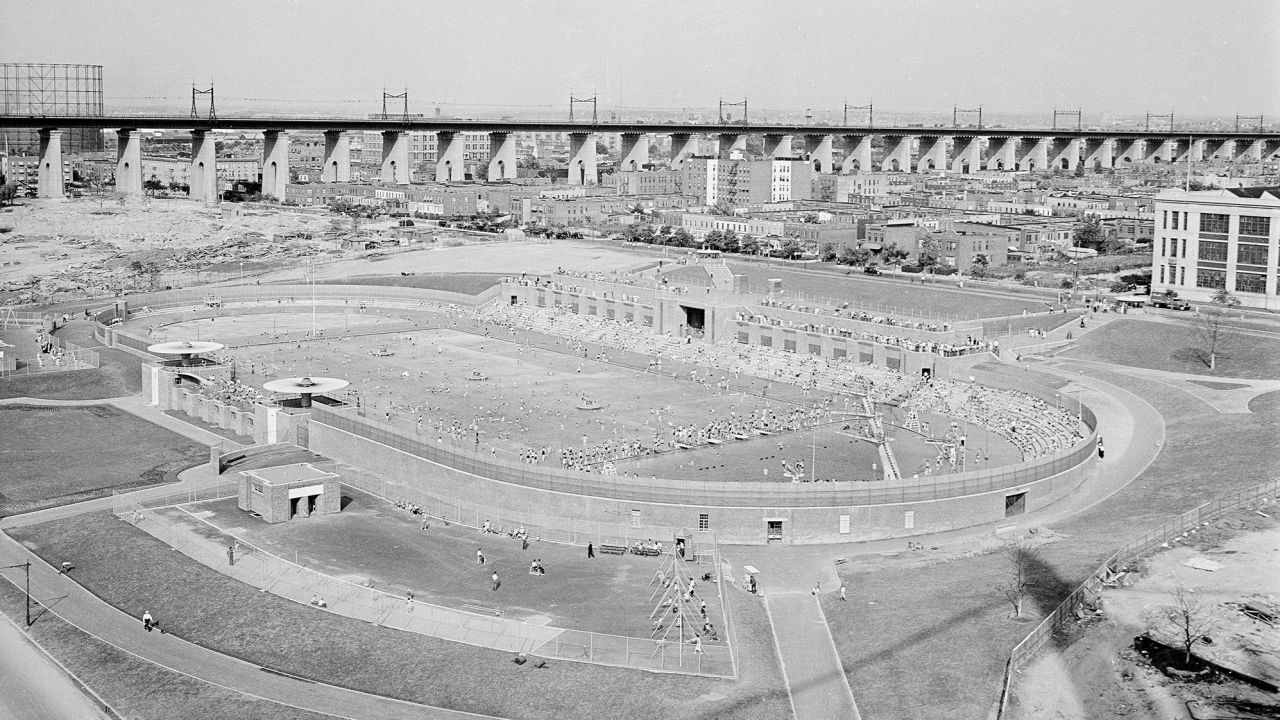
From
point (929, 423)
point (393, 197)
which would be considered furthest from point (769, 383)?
point (393, 197)

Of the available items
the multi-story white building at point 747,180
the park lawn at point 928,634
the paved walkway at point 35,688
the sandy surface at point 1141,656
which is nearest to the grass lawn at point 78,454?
the paved walkway at point 35,688

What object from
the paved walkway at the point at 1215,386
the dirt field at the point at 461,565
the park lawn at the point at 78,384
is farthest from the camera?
the park lawn at the point at 78,384

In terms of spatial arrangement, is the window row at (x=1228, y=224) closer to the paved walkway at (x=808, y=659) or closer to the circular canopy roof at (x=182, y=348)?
the paved walkway at (x=808, y=659)

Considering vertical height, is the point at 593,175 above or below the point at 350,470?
above

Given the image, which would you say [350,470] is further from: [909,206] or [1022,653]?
[909,206]

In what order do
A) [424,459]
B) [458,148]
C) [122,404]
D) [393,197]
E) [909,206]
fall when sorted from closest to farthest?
[424,459]
[122,404]
[909,206]
[393,197]
[458,148]

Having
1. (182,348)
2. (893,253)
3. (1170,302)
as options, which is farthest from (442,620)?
(893,253)

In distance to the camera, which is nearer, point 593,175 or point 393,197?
point 393,197

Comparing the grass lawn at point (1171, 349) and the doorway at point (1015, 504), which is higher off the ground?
the grass lawn at point (1171, 349)
